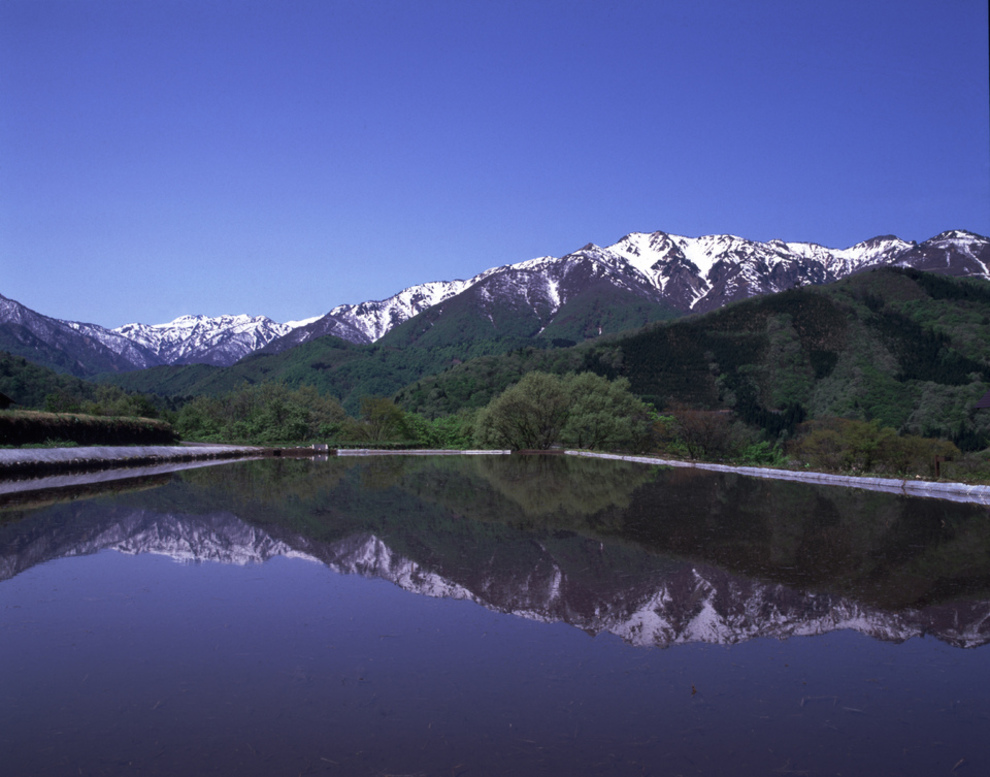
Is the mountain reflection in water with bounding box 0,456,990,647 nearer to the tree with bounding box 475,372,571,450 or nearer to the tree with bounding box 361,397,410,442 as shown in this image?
the tree with bounding box 475,372,571,450

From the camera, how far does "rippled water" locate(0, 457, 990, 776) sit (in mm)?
3932

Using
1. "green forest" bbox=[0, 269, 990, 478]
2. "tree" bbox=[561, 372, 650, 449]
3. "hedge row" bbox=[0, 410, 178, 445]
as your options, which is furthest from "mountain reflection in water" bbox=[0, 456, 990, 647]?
"tree" bbox=[561, 372, 650, 449]

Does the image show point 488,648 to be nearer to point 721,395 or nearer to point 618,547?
point 618,547

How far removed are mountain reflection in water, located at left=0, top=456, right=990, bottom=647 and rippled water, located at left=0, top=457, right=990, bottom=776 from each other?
56 mm

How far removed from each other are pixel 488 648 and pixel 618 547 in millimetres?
4645

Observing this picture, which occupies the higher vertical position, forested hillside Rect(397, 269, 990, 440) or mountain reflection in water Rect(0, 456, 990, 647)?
forested hillside Rect(397, 269, 990, 440)

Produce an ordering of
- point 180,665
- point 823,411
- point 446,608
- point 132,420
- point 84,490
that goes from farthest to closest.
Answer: point 823,411 < point 132,420 < point 84,490 < point 446,608 < point 180,665

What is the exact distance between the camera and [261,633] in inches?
234

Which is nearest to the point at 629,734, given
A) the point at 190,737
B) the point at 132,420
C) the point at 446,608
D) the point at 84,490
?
the point at 190,737

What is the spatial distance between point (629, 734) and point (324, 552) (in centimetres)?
611

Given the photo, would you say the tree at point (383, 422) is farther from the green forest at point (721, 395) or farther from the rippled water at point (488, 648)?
the rippled water at point (488, 648)

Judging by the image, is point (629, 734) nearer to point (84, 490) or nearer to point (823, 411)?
point (84, 490)

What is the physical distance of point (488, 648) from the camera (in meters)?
5.62

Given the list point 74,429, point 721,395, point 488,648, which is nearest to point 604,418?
point 74,429
